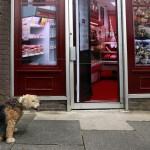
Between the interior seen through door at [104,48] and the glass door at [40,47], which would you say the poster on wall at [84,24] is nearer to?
the interior seen through door at [104,48]

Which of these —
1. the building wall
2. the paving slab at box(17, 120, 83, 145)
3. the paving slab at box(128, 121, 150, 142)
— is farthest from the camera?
the building wall

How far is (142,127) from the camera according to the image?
6863 mm

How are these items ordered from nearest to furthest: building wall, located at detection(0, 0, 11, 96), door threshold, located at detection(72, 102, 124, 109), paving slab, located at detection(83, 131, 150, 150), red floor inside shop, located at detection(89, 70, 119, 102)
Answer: paving slab, located at detection(83, 131, 150, 150), building wall, located at detection(0, 0, 11, 96), door threshold, located at detection(72, 102, 124, 109), red floor inside shop, located at detection(89, 70, 119, 102)

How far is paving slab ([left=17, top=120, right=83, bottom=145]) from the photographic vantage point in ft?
19.0

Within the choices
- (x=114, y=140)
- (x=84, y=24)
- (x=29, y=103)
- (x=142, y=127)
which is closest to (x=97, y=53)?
(x=84, y=24)

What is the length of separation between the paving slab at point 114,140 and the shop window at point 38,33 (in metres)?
Result: 2.57

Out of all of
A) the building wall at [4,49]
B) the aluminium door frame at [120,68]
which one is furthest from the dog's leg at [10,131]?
the aluminium door frame at [120,68]

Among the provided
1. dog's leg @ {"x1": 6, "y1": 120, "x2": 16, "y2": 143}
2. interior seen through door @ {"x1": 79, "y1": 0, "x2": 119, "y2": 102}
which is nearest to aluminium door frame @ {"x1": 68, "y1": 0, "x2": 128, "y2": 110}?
interior seen through door @ {"x1": 79, "y1": 0, "x2": 119, "y2": 102}

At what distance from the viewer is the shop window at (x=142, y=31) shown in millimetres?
8320

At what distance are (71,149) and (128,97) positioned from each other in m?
3.21

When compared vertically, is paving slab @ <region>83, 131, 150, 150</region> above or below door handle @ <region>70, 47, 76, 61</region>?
below

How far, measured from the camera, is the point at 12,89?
8.23 m

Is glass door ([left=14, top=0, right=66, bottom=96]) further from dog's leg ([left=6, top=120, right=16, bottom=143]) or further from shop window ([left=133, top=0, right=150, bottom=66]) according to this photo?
dog's leg ([left=6, top=120, right=16, bottom=143])

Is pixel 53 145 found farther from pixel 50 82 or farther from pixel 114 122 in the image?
pixel 50 82
